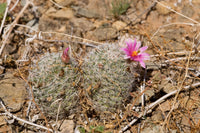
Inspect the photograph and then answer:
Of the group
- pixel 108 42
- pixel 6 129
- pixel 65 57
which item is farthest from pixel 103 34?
pixel 6 129

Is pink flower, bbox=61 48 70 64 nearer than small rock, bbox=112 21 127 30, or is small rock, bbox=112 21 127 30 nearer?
pink flower, bbox=61 48 70 64

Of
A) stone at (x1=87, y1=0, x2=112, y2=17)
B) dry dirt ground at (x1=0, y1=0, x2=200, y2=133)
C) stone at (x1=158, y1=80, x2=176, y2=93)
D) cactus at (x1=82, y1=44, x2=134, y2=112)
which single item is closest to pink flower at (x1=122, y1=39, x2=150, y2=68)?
cactus at (x1=82, y1=44, x2=134, y2=112)

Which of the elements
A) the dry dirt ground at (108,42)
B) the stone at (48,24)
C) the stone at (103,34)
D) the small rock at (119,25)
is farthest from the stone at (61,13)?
the small rock at (119,25)

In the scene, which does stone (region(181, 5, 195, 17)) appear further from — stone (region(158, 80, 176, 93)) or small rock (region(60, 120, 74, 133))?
small rock (region(60, 120, 74, 133))

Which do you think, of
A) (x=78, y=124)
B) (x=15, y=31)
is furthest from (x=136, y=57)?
(x=15, y=31)

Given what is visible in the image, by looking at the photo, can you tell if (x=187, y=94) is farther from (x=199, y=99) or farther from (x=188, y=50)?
(x=188, y=50)

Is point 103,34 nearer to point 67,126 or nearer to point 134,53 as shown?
point 134,53
